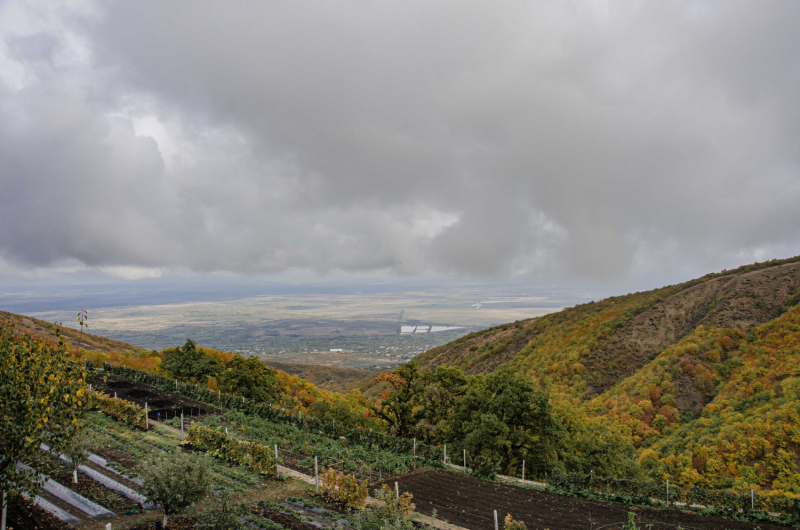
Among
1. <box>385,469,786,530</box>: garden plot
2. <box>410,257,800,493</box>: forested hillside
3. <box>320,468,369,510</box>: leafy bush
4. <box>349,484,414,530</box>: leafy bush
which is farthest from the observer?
<box>410,257,800,493</box>: forested hillside

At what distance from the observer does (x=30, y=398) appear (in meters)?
6.66

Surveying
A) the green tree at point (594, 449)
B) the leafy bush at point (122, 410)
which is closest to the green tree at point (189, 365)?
A: the leafy bush at point (122, 410)

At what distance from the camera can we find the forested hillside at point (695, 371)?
20.7 meters

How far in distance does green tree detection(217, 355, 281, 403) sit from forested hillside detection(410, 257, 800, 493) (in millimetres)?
21118

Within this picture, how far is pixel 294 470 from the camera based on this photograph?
17500mm

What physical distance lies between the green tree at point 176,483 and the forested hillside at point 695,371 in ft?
58.8

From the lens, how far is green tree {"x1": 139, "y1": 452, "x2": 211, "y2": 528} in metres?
9.70

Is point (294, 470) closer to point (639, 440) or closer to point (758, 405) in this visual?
point (639, 440)

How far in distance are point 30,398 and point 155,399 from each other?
1011 inches

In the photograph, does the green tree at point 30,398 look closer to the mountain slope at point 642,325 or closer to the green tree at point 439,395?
the green tree at point 439,395

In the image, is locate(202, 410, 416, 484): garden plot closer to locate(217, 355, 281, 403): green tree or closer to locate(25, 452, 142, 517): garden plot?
locate(217, 355, 281, 403): green tree

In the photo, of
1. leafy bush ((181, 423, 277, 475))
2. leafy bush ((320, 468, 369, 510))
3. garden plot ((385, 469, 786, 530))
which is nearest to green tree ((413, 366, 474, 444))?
garden plot ((385, 469, 786, 530))

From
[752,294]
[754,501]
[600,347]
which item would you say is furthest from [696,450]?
[752,294]

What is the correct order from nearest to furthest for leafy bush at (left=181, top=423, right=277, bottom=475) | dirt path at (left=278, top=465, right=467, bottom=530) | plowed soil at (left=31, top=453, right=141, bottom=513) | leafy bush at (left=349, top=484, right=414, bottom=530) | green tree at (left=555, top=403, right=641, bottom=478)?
1. leafy bush at (left=349, top=484, right=414, bottom=530)
2. plowed soil at (left=31, top=453, right=141, bottom=513)
3. dirt path at (left=278, top=465, right=467, bottom=530)
4. leafy bush at (left=181, top=423, right=277, bottom=475)
5. green tree at (left=555, top=403, right=641, bottom=478)
